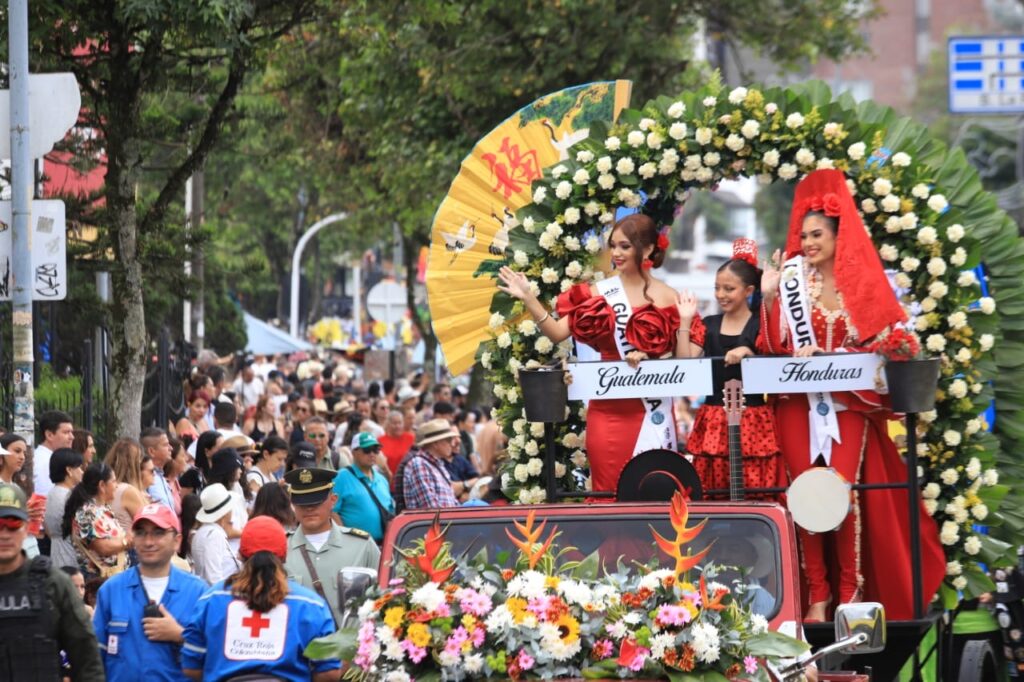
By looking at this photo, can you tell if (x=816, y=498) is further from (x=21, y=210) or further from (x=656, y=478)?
(x=21, y=210)

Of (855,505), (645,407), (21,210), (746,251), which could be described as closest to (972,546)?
(855,505)

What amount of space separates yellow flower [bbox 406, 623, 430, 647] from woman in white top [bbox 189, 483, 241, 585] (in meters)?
3.81

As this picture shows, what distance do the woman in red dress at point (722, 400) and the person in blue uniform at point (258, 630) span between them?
2.75 m

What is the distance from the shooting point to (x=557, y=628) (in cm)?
598

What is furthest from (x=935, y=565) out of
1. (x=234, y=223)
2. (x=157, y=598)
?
(x=234, y=223)

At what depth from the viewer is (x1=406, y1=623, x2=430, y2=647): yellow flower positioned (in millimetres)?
6000

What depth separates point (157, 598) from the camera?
690 centimetres

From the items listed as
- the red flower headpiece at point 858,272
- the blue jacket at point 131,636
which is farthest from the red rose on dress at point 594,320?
the blue jacket at point 131,636

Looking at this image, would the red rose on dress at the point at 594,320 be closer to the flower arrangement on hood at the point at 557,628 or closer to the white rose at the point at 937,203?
the white rose at the point at 937,203

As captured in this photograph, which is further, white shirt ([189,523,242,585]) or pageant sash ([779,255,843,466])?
white shirt ([189,523,242,585])

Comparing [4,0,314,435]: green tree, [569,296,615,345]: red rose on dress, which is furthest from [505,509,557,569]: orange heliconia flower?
[4,0,314,435]: green tree

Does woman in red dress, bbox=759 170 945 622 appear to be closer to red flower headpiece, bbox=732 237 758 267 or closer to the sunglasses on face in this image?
red flower headpiece, bbox=732 237 758 267

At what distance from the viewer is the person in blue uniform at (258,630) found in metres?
6.48

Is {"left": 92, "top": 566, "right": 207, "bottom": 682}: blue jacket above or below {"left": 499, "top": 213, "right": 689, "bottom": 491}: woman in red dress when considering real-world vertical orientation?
below
